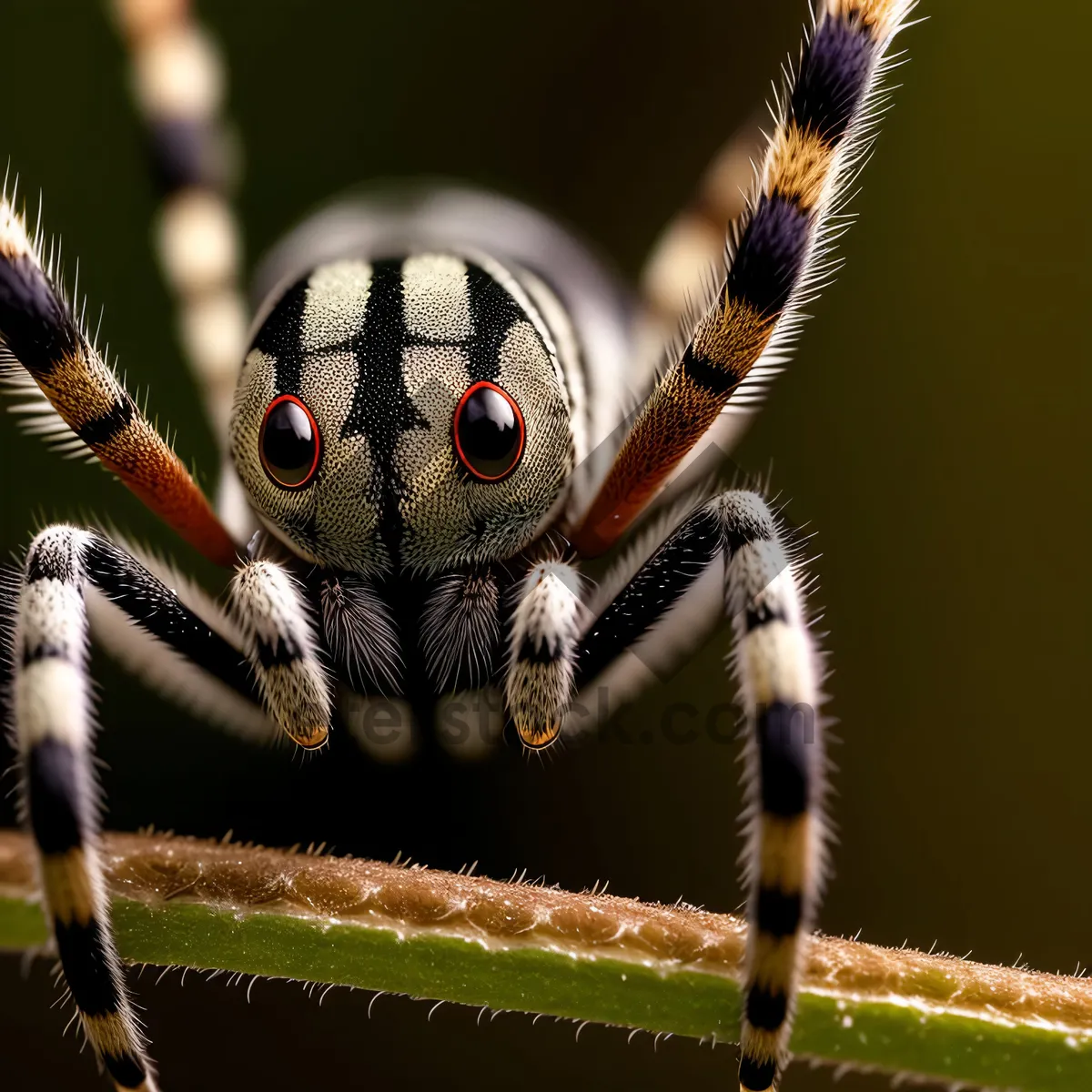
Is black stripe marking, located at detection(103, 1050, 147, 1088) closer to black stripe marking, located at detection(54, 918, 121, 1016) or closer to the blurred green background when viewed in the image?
black stripe marking, located at detection(54, 918, 121, 1016)

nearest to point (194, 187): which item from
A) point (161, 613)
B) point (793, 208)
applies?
point (161, 613)

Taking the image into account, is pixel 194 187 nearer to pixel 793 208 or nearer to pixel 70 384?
pixel 70 384

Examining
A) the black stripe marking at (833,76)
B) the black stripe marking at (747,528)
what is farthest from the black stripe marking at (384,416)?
the black stripe marking at (833,76)

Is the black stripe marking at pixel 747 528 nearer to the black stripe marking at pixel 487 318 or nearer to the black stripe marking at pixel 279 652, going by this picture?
the black stripe marking at pixel 487 318

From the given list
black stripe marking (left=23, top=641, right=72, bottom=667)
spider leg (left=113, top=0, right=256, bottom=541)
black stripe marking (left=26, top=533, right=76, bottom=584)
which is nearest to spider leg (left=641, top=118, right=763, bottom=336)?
spider leg (left=113, top=0, right=256, bottom=541)

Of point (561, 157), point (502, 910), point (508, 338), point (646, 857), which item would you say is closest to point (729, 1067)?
point (646, 857)

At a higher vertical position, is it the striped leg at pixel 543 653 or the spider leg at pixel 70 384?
the spider leg at pixel 70 384
